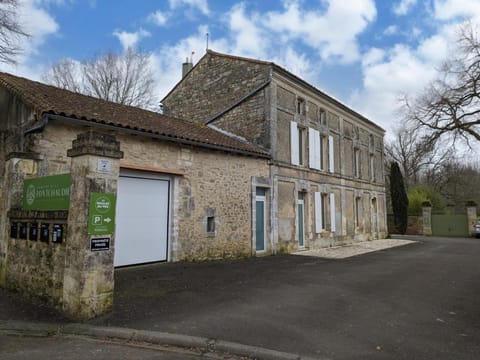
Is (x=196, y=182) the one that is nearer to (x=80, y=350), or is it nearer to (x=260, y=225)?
(x=260, y=225)

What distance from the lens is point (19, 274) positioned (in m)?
5.94

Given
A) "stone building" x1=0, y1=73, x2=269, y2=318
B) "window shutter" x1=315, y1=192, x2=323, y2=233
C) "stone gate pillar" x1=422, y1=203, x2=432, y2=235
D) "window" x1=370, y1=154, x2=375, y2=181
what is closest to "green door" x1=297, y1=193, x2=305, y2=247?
"window shutter" x1=315, y1=192, x2=323, y2=233

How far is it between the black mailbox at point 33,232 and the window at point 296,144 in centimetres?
965

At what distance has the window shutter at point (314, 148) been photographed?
14648 mm

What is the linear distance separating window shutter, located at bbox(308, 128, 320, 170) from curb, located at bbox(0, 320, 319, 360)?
37.9 feet

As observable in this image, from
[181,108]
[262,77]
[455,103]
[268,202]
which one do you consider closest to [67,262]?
[268,202]

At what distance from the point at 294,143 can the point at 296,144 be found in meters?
0.16

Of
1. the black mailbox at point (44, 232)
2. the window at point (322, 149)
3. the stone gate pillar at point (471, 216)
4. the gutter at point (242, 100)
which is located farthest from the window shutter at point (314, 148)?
the stone gate pillar at point (471, 216)

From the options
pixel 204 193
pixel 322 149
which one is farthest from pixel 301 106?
pixel 204 193

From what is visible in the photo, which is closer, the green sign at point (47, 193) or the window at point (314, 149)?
the green sign at point (47, 193)

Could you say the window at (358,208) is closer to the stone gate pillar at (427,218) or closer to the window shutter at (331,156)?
the window shutter at (331,156)

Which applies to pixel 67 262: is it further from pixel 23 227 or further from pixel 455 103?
pixel 455 103

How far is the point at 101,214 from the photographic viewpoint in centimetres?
469

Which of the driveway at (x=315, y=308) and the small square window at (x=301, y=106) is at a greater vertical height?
the small square window at (x=301, y=106)
